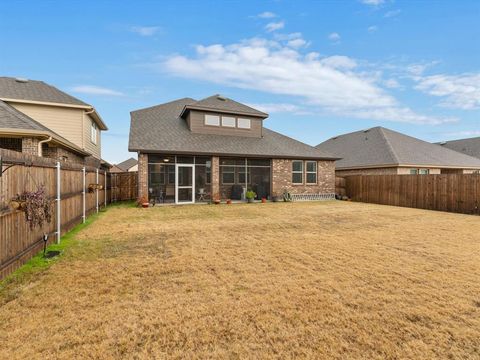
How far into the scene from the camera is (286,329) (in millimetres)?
2541

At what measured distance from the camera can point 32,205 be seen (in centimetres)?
434

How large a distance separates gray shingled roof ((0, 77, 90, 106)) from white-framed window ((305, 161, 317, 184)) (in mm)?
14316

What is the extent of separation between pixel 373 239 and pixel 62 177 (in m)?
8.16

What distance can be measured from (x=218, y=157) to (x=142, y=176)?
4.43 metres

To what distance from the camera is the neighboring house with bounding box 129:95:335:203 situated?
1448 centimetres

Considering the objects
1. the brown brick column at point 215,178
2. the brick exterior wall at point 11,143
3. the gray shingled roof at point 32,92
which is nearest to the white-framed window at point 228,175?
the brown brick column at point 215,178

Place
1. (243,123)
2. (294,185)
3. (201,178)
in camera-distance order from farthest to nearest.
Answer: (243,123), (294,185), (201,178)

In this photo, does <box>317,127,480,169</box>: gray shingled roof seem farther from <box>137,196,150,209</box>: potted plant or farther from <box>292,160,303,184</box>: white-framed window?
<box>137,196,150,209</box>: potted plant

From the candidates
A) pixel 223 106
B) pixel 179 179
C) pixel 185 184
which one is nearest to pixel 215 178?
pixel 185 184

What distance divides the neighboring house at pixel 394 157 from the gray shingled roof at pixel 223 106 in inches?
Result: 304

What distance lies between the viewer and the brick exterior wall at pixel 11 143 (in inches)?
376

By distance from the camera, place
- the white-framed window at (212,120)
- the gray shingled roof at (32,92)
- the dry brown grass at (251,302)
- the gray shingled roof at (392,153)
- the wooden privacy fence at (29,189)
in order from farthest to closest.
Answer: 1. the gray shingled roof at (392,153)
2. the white-framed window at (212,120)
3. the gray shingled roof at (32,92)
4. the wooden privacy fence at (29,189)
5. the dry brown grass at (251,302)

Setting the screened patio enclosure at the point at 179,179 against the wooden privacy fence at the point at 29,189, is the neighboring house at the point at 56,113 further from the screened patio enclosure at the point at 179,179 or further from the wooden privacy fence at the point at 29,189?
the wooden privacy fence at the point at 29,189

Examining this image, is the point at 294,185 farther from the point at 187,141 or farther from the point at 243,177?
the point at 187,141
